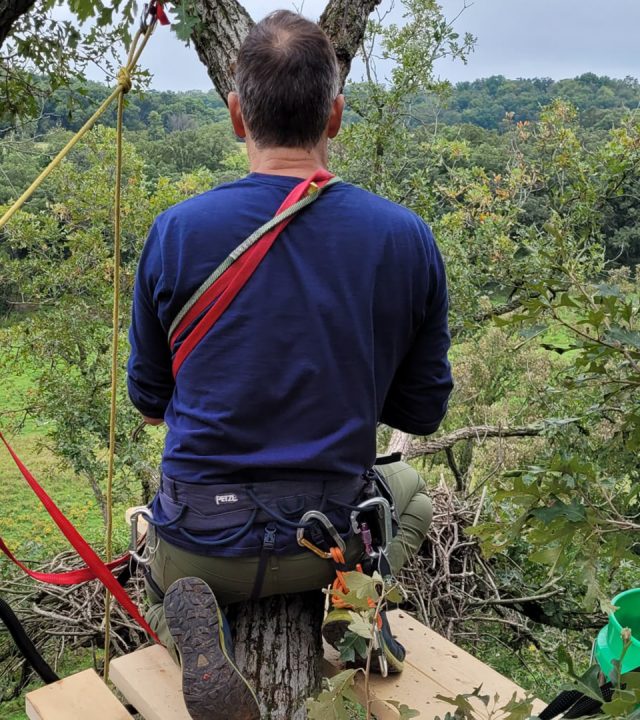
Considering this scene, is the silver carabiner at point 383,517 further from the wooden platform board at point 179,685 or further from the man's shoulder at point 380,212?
the man's shoulder at point 380,212

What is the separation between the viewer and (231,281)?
4.76 feet

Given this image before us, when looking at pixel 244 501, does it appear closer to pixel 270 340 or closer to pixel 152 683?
pixel 270 340

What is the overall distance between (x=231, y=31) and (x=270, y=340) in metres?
1.22

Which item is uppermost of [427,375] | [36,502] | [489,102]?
[489,102]

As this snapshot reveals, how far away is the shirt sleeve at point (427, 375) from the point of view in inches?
65.6

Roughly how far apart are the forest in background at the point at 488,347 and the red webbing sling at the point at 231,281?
0.46 meters

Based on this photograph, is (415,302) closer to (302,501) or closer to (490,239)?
(302,501)

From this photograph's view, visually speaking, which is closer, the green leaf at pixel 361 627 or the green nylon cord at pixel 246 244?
the green leaf at pixel 361 627

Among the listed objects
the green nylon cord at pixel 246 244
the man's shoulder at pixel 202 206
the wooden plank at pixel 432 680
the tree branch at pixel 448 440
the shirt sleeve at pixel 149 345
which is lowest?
the tree branch at pixel 448 440

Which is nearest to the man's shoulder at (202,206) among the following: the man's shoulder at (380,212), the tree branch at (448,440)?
the man's shoulder at (380,212)

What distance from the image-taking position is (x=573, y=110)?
6.94 metres

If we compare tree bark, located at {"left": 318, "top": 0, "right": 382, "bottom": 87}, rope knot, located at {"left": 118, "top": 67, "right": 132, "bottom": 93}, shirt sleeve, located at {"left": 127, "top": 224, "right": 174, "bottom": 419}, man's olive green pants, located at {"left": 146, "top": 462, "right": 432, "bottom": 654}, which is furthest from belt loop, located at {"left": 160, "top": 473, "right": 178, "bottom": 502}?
tree bark, located at {"left": 318, "top": 0, "right": 382, "bottom": 87}

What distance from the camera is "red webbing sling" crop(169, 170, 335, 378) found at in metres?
1.45

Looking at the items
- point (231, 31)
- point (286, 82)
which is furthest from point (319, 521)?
point (231, 31)
